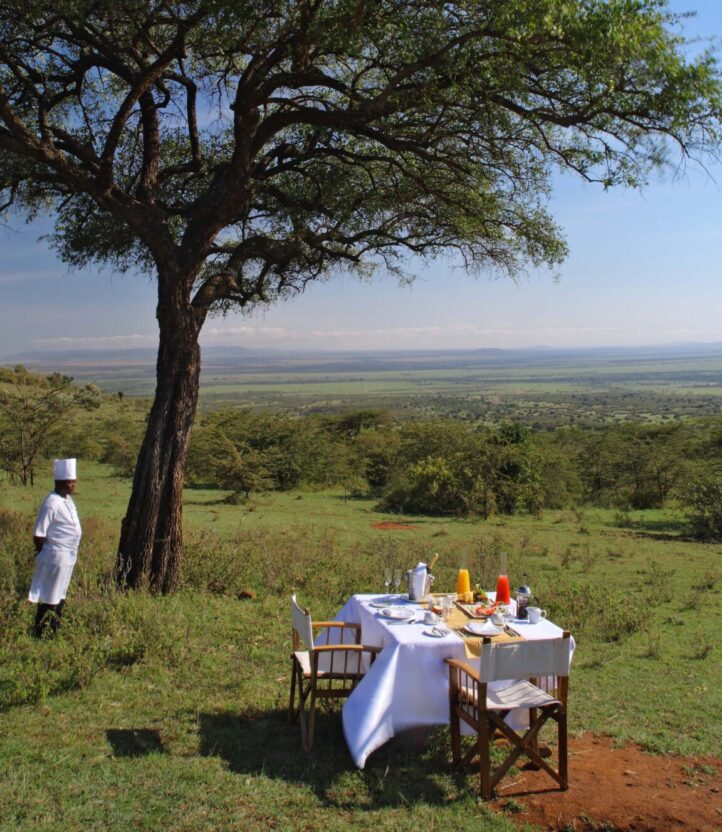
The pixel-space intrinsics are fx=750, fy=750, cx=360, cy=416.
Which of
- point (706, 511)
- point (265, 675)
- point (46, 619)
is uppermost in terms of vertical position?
point (46, 619)

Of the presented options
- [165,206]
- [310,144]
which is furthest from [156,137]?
[310,144]

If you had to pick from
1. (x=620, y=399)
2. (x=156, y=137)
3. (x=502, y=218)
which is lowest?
(x=620, y=399)

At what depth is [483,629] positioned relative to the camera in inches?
212

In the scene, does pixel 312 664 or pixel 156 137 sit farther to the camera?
pixel 156 137

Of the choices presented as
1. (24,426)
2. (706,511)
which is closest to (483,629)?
(706,511)

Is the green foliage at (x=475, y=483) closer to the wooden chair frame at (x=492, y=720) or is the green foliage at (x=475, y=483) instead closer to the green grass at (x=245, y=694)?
the green grass at (x=245, y=694)

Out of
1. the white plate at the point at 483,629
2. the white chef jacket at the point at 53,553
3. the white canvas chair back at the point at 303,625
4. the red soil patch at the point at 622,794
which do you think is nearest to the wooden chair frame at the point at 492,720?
the red soil patch at the point at 622,794

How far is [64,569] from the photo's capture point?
7012mm

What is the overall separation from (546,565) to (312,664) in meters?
8.80

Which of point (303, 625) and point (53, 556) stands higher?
point (53, 556)

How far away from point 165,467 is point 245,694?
Result: 3520 mm

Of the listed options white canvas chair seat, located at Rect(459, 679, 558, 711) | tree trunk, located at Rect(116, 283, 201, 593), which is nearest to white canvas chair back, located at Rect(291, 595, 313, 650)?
white canvas chair seat, located at Rect(459, 679, 558, 711)

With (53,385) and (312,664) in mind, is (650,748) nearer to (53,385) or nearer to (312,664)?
(312,664)

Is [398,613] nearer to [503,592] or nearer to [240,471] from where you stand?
[503,592]
